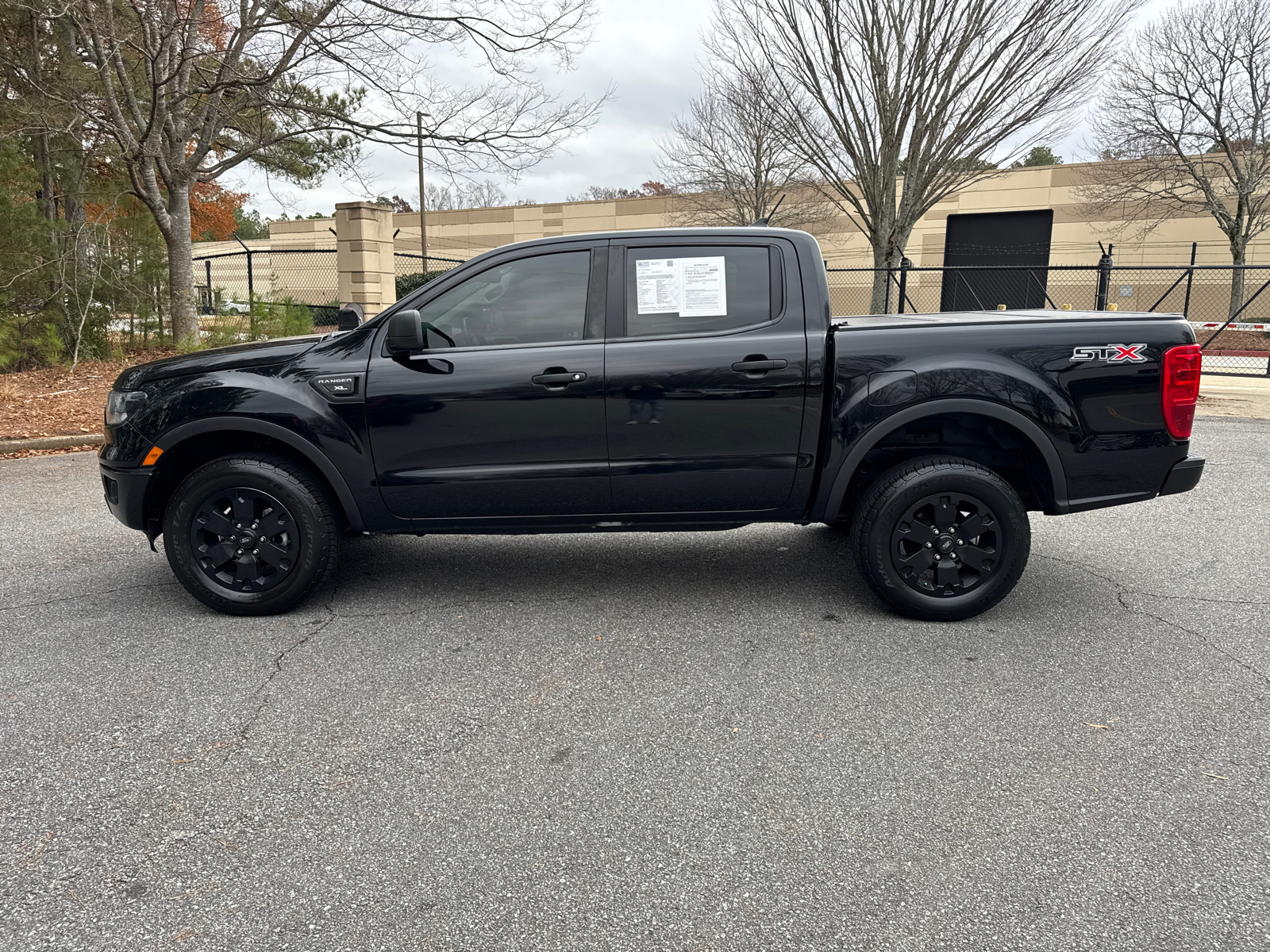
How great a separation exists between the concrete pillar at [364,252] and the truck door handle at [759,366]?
11958mm

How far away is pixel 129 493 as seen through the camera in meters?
4.36

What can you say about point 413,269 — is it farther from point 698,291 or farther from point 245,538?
point 698,291

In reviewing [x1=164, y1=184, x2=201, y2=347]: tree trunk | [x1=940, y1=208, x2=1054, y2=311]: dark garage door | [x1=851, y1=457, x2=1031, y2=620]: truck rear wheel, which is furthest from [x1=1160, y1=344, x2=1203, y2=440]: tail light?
[x1=940, y1=208, x2=1054, y2=311]: dark garage door

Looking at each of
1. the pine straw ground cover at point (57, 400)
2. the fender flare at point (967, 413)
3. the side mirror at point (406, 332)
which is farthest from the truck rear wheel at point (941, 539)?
the pine straw ground cover at point (57, 400)

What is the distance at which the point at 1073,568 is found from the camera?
516 cm

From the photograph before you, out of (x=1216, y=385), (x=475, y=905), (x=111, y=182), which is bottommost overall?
(x=475, y=905)

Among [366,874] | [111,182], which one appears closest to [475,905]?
[366,874]

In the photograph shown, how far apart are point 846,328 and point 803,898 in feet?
9.00

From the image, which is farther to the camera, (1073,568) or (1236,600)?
(1073,568)

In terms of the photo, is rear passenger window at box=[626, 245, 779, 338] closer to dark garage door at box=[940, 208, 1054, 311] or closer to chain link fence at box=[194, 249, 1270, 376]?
chain link fence at box=[194, 249, 1270, 376]

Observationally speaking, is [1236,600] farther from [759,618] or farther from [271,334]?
[271,334]

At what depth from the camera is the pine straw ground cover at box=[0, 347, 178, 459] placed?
9.40 metres

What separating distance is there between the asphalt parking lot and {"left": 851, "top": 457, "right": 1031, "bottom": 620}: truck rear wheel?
19 centimetres

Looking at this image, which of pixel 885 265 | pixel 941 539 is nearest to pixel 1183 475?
pixel 941 539
